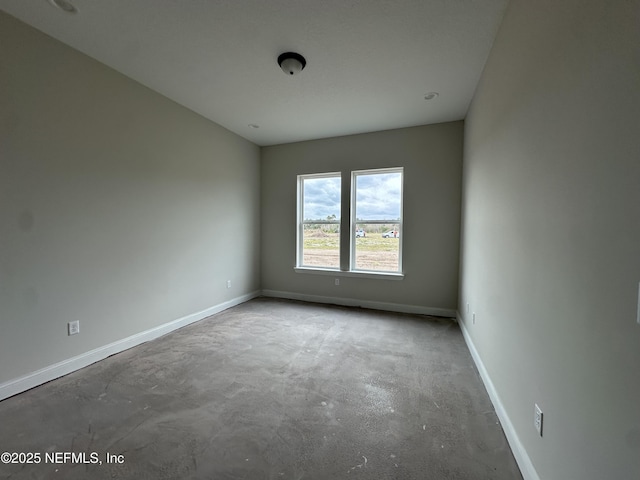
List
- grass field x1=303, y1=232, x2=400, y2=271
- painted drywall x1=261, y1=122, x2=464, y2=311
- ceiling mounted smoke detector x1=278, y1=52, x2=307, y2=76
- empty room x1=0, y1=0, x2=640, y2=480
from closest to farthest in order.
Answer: empty room x1=0, y1=0, x2=640, y2=480
ceiling mounted smoke detector x1=278, y1=52, x2=307, y2=76
painted drywall x1=261, y1=122, x2=464, y2=311
grass field x1=303, y1=232, x2=400, y2=271

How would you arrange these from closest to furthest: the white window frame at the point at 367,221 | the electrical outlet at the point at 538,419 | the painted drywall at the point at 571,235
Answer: the painted drywall at the point at 571,235
the electrical outlet at the point at 538,419
the white window frame at the point at 367,221

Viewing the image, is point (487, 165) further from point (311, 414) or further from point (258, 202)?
point (258, 202)

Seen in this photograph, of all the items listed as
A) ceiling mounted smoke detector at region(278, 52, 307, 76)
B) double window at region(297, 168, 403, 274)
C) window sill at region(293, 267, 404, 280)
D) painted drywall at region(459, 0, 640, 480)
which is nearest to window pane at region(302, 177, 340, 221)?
double window at region(297, 168, 403, 274)

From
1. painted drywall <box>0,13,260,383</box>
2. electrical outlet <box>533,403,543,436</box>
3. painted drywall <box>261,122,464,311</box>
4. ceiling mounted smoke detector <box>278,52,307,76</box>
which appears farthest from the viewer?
painted drywall <box>261,122,464,311</box>

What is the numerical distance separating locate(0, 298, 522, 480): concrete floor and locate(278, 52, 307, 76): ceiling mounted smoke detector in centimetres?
Result: 267

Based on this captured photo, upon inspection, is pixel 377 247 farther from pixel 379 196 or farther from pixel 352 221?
pixel 379 196

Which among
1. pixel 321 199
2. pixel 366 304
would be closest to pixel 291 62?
pixel 321 199

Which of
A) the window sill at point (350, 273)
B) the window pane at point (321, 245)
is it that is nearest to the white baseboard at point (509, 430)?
the window sill at point (350, 273)

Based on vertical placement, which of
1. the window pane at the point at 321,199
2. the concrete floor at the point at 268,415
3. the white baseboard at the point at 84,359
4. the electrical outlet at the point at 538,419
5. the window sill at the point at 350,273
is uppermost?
the window pane at the point at 321,199

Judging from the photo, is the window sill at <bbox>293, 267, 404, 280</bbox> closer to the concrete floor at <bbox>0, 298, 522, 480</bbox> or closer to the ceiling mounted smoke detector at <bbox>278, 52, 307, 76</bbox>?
the concrete floor at <bbox>0, 298, 522, 480</bbox>

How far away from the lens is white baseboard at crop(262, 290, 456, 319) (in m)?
3.84

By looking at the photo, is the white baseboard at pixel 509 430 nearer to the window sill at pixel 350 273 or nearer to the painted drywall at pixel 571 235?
the painted drywall at pixel 571 235

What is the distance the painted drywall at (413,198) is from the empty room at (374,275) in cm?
3

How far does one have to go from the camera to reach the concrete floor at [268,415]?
4.59ft
